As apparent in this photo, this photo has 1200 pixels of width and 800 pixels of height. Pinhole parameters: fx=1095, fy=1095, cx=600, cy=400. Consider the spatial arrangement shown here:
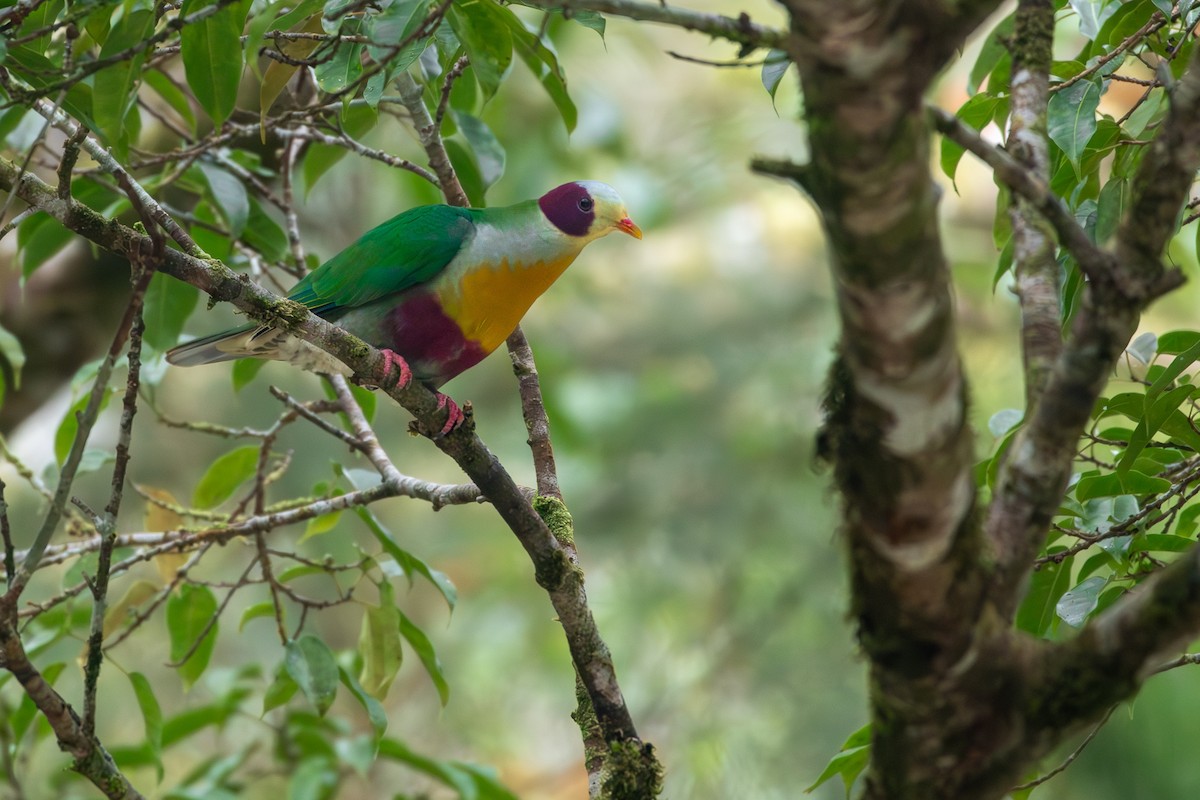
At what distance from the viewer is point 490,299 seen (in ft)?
9.48

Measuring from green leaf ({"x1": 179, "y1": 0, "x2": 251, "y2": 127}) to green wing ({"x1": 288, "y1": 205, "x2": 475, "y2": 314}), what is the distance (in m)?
1.02

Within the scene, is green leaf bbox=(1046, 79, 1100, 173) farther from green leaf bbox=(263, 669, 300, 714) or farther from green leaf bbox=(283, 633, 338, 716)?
green leaf bbox=(263, 669, 300, 714)

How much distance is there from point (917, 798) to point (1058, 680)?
0.22 m

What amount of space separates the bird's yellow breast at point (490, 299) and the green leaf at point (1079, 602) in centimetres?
151

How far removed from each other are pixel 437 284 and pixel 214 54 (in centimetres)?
112

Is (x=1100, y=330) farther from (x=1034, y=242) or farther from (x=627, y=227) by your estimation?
(x=627, y=227)

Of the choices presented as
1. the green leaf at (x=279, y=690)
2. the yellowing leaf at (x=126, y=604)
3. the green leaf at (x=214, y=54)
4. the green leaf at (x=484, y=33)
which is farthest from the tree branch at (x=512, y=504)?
the yellowing leaf at (x=126, y=604)

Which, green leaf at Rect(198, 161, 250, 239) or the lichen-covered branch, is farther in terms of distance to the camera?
green leaf at Rect(198, 161, 250, 239)

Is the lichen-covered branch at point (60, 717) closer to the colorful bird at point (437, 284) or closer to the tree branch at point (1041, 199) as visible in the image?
the colorful bird at point (437, 284)

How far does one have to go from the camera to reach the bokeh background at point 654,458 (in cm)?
704

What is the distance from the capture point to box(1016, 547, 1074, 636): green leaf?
1987 millimetres

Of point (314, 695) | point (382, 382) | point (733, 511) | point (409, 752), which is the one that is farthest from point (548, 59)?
point (733, 511)

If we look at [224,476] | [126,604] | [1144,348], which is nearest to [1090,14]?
[1144,348]

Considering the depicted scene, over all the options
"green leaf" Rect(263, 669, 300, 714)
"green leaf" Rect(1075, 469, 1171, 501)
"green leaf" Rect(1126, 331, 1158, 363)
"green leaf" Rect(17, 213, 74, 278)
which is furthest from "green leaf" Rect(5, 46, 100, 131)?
"green leaf" Rect(1126, 331, 1158, 363)
